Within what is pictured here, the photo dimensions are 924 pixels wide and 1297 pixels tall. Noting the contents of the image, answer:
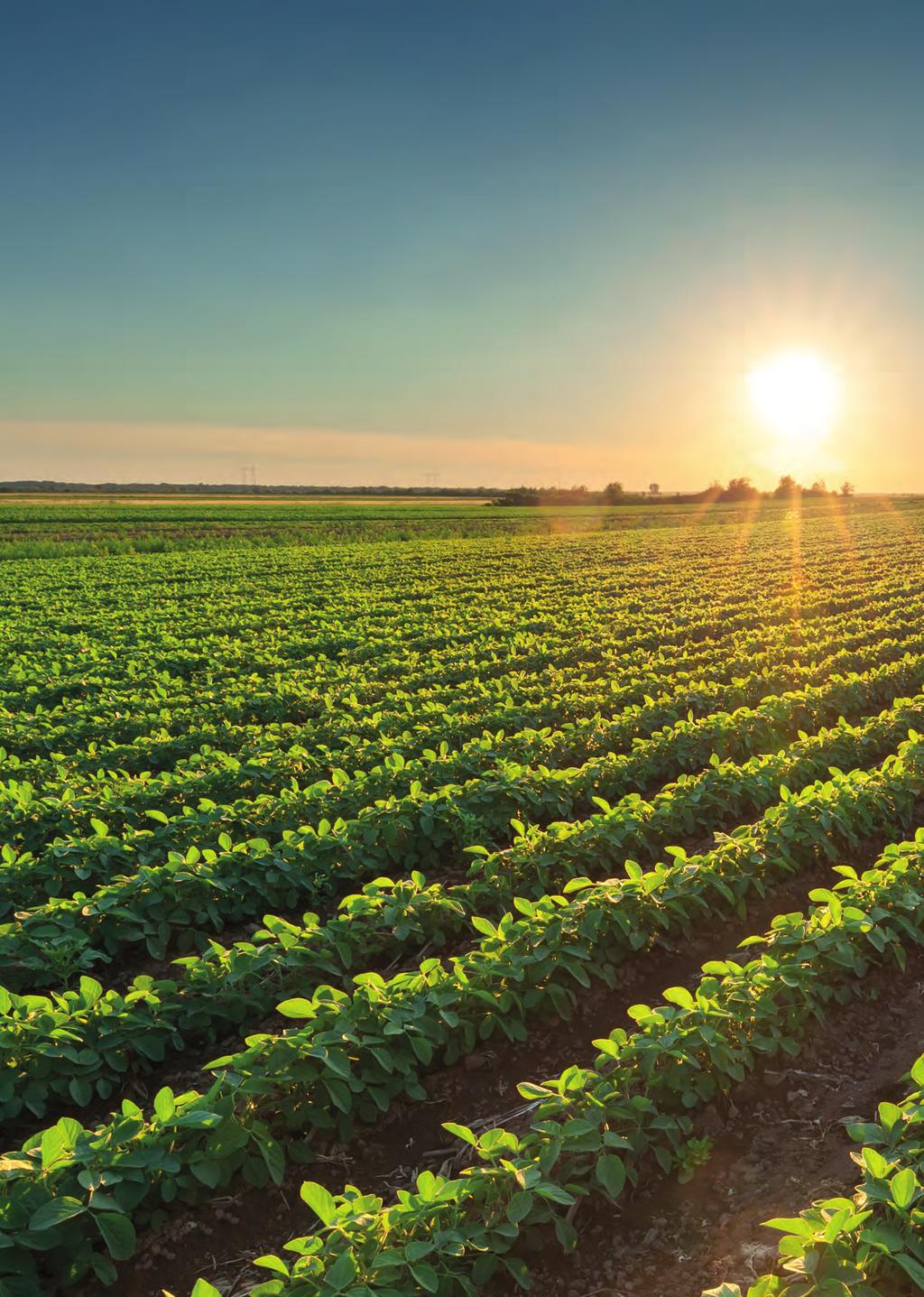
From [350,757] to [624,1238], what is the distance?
548cm

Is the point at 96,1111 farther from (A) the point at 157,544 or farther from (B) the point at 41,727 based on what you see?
(A) the point at 157,544

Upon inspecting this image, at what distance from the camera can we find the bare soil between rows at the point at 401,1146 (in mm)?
3480

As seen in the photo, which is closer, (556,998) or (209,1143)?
(209,1143)

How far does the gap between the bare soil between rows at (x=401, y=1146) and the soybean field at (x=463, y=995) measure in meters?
0.01

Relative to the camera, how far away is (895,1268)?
286 cm

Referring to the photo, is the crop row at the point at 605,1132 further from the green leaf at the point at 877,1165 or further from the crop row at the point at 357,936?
the crop row at the point at 357,936

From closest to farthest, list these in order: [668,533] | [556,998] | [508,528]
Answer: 1. [556,998]
2. [668,533]
3. [508,528]

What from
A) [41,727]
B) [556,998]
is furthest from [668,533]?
[556,998]

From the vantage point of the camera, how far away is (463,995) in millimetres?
4418

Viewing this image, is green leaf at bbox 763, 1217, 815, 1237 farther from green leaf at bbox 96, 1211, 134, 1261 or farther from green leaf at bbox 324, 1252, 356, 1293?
green leaf at bbox 96, 1211, 134, 1261

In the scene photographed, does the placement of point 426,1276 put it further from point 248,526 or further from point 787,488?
point 787,488

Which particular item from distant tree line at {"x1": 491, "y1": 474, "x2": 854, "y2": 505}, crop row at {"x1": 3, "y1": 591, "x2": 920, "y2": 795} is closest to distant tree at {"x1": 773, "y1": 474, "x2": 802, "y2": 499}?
distant tree line at {"x1": 491, "y1": 474, "x2": 854, "y2": 505}

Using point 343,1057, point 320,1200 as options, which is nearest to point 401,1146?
point 343,1057

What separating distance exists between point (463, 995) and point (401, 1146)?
74 centimetres
